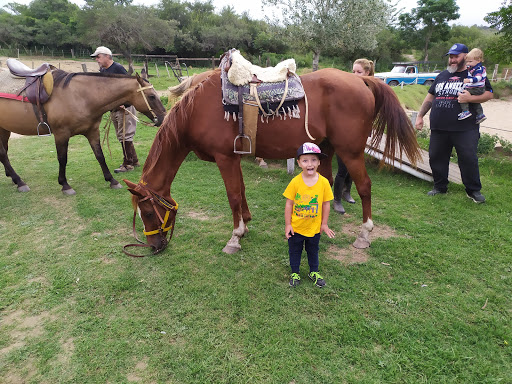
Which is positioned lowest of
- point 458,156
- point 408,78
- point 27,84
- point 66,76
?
point 458,156

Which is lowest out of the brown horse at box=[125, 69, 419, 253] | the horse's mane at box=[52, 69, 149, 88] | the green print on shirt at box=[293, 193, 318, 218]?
the green print on shirt at box=[293, 193, 318, 218]

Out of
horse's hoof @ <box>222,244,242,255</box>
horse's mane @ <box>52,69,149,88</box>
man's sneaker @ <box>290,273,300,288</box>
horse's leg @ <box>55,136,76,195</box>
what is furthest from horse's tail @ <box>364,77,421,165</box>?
horse's leg @ <box>55,136,76,195</box>

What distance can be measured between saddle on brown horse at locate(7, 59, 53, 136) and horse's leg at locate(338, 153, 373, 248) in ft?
14.8

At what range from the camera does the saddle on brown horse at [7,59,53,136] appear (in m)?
4.43

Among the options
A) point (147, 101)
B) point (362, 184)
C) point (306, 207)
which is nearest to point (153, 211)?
point (306, 207)

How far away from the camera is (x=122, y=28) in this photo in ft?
109

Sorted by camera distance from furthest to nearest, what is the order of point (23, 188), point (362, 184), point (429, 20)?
point (429, 20), point (23, 188), point (362, 184)

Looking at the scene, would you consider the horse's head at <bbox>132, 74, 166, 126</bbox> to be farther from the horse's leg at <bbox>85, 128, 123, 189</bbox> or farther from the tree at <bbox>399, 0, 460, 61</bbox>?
the tree at <bbox>399, 0, 460, 61</bbox>

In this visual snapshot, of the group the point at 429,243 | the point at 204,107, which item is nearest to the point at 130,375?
the point at 204,107

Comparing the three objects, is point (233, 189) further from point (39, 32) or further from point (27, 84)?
point (39, 32)

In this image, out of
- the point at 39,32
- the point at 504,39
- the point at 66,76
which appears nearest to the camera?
the point at 66,76

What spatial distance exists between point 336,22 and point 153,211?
1954 centimetres

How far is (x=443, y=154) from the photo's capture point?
14.3 ft

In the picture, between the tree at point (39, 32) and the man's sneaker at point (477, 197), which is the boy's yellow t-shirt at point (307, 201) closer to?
the man's sneaker at point (477, 197)
